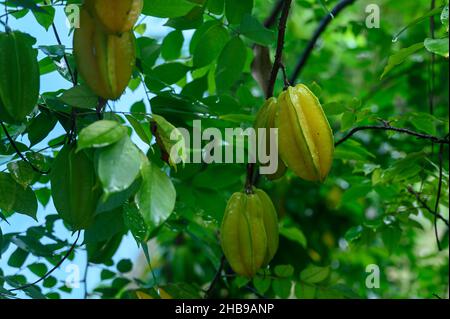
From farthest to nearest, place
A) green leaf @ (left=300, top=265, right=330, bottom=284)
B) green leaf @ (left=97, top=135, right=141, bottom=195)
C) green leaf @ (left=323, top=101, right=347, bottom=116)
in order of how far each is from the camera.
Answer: green leaf @ (left=300, top=265, right=330, bottom=284) → green leaf @ (left=323, top=101, right=347, bottom=116) → green leaf @ (left=97, top=135, right=141, bottom=195)

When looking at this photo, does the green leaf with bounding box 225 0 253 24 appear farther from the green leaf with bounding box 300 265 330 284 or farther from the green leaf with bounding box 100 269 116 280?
the green leaf with bounding box 100 269 116 280

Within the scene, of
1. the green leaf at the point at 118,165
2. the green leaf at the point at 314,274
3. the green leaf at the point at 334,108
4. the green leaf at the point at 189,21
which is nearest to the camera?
the green leaf at the point at 118,165

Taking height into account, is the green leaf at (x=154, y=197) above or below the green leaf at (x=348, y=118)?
below

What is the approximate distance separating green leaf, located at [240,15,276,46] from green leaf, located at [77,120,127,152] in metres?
0.50

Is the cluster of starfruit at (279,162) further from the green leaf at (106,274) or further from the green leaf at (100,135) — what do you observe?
the green leaf at (106,274)

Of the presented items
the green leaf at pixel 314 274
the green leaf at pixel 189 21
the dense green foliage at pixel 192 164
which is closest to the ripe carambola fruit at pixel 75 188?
the dense green foliage at pixel 192 164

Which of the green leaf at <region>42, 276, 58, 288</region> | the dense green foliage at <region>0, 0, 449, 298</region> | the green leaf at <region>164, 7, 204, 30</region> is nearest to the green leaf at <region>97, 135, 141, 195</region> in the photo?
the dense green foliage at <region>0, 0, 449, 298</region>

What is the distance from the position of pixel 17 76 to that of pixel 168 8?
0.76ft

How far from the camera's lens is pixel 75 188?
872 mm

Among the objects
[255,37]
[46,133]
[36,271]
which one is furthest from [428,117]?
[36,271]

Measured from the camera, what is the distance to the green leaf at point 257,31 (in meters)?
1.16

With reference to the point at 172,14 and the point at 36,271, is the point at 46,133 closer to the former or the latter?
the point at 172,14

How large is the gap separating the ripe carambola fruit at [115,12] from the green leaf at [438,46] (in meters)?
0.42

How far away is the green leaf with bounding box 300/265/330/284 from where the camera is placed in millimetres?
1425
